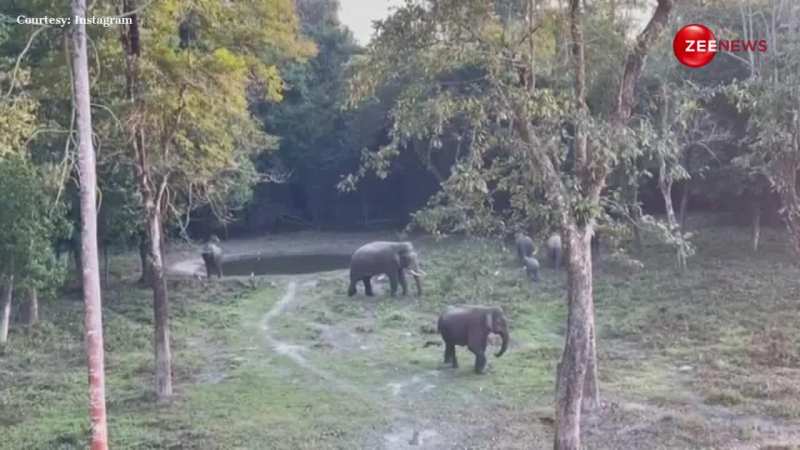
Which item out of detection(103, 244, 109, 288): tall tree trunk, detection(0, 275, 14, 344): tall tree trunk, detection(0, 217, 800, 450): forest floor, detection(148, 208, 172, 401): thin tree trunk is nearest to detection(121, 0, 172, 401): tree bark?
detection(148, 208, 172, 401): thin tree trunk

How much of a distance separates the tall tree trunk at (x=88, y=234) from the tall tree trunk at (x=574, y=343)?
590 centimetres

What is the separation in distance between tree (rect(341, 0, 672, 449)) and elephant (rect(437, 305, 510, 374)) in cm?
557

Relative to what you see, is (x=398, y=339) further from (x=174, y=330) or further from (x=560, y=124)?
(x=560, y=124)

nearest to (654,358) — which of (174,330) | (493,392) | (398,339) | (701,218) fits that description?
(493,392)

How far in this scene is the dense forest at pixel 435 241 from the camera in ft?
40.6

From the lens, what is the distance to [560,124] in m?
12.5

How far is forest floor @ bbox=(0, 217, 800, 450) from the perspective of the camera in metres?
14.3

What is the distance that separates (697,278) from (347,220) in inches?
1043

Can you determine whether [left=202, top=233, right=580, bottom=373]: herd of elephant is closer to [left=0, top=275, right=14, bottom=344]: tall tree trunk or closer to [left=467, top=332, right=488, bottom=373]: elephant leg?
[left=467, top=332, right=488, bottom=373]: elephant leg

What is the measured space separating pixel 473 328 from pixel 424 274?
10923 mm

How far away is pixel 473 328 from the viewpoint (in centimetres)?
→ 1820

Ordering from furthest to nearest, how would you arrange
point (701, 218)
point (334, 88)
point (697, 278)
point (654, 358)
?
point (334, 88) < point (701, 218) < point (697, 278) < point (654, 358)

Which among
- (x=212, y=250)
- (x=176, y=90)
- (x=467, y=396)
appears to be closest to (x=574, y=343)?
(x=467, y=396)

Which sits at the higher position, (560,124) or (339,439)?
(560,124)
